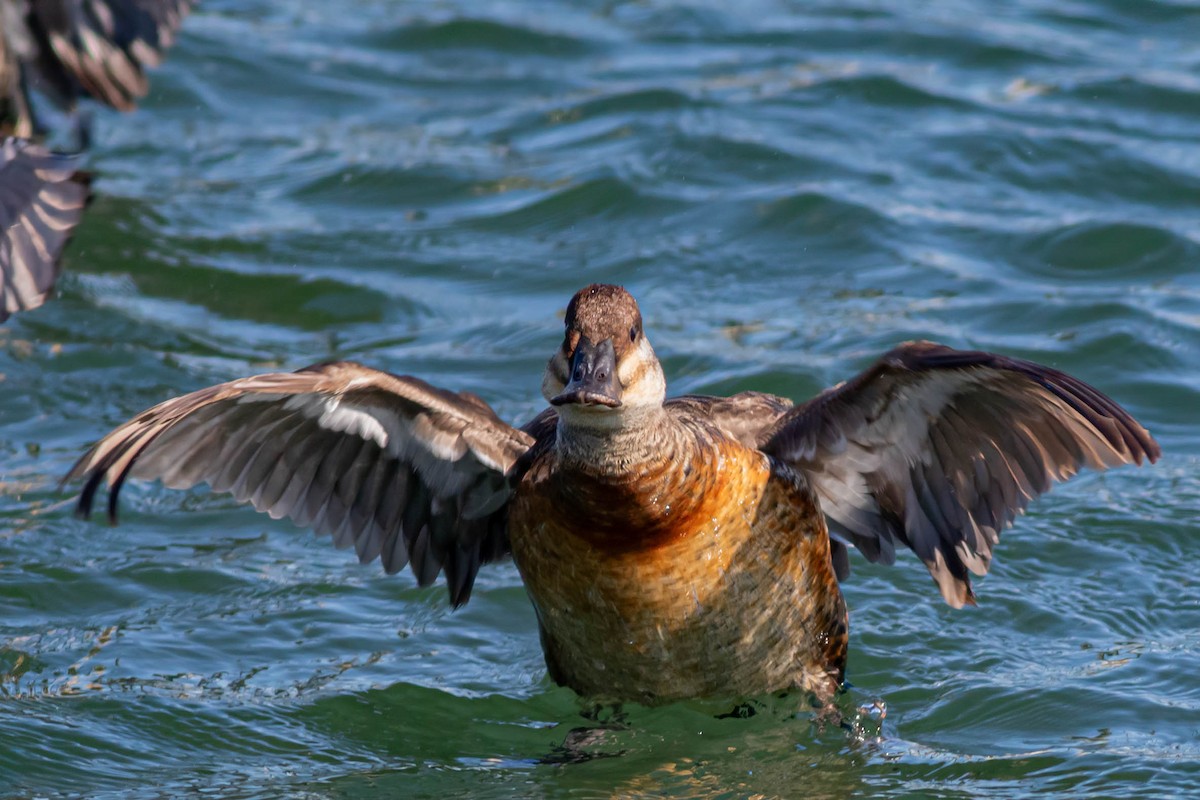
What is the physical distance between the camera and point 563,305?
11578mm

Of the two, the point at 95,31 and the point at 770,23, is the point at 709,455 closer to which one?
the point at 95,31

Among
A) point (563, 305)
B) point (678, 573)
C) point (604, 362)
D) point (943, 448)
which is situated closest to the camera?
point (604, 362)

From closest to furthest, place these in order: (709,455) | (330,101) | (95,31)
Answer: (709,455)
(95,31)
(330,101)

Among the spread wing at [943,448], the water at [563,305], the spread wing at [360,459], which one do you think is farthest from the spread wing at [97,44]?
the spread wing at [943,448]

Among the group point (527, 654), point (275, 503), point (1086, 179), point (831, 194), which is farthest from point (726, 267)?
point (275, 503)

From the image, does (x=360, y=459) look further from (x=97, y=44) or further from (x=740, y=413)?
(x=97, y=44)

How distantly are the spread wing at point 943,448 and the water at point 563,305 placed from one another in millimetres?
953

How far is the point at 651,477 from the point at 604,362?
0.52m

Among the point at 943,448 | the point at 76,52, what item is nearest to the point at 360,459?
the point at 943,448

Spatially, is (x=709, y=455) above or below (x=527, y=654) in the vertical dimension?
above

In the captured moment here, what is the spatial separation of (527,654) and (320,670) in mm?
997

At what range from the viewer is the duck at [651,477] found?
619 centimetres

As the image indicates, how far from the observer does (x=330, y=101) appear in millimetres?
15320

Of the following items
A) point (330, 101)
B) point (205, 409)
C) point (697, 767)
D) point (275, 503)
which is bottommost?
point (697, 767)
